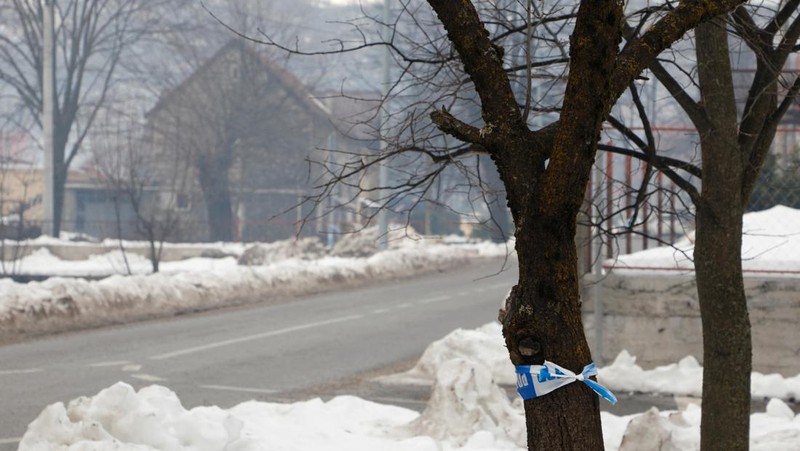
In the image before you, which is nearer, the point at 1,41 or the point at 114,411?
the point at 114,411

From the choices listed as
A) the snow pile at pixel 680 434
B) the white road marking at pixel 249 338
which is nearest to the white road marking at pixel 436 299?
the white road marking at pixel 249 338

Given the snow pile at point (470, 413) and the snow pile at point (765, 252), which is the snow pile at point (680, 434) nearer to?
the snow pile at point (470, 413)

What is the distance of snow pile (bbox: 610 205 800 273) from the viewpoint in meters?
10.6

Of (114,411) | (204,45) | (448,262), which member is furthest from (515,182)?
(204,45)

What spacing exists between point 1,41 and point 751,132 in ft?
162

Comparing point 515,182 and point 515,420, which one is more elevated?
point 515,182

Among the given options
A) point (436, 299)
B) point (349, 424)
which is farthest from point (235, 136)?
point (349, 424)

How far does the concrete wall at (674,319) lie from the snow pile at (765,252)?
0.53ft

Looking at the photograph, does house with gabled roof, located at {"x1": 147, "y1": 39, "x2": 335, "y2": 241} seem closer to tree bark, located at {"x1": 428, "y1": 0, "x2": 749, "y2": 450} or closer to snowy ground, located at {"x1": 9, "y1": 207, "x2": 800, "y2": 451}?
snowy ground, located at {"x1": 9, "y1": 207, "x2": 800, "y2": 451}

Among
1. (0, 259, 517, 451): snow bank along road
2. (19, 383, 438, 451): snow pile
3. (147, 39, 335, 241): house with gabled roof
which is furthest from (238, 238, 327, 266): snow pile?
(19, 383, 438, 451): snow pile

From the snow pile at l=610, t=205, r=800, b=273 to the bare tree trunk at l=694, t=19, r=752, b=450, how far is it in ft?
14.0

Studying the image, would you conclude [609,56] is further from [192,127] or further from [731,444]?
[192,127]

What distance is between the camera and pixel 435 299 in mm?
21094

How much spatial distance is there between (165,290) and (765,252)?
402 inches
